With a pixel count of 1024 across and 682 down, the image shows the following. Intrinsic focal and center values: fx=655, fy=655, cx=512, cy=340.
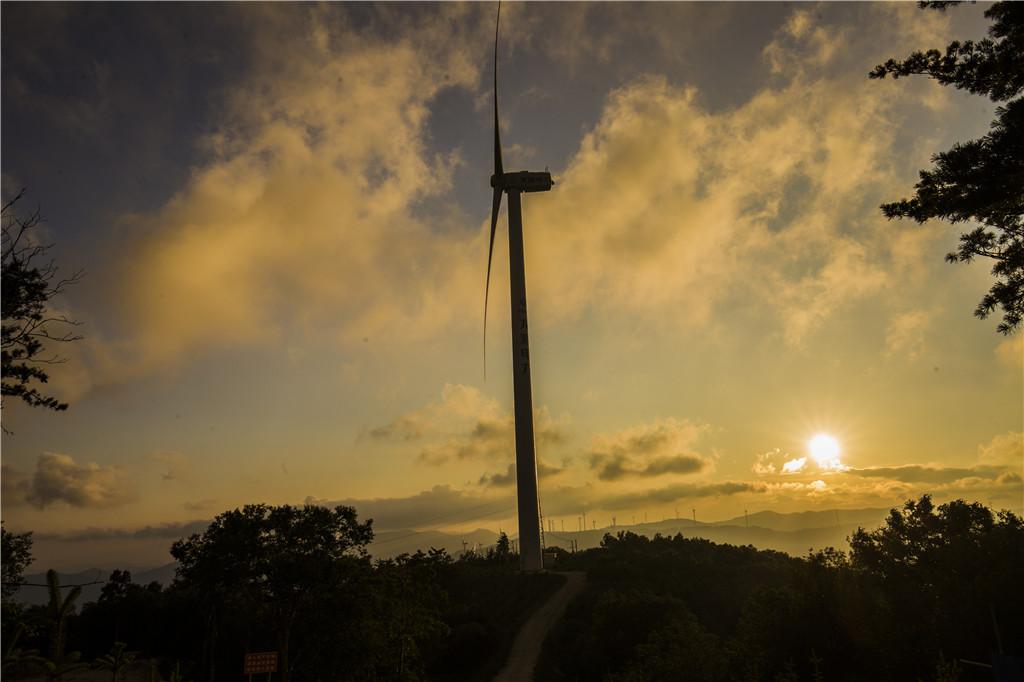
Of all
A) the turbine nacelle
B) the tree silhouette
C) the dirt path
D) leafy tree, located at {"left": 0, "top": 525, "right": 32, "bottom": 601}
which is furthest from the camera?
the turbine nacelle

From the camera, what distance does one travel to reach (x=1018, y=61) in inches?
835

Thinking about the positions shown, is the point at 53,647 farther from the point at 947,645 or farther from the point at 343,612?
the point at 947,645

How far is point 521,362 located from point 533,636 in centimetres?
3445

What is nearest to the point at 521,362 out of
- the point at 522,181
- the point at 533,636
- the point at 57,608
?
the point at 522,181

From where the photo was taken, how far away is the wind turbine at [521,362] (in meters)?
71.4

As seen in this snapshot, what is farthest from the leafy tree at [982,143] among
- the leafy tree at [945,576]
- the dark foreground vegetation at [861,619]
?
the leafy tree at [945,576]

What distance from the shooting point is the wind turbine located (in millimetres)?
71438

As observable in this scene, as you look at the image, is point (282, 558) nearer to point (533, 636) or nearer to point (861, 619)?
point (533, 636)

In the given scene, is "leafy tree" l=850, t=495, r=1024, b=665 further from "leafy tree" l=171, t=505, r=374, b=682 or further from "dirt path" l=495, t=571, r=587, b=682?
"leafy tree" l=171, t=505, r=374, b=682

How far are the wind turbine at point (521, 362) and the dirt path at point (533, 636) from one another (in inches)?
377

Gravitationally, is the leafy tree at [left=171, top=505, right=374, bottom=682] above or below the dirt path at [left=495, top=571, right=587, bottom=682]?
above

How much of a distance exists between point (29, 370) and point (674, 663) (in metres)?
38.2

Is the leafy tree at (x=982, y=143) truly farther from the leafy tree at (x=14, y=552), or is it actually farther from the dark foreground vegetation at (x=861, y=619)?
the leafy tree at (x=14, y=552)

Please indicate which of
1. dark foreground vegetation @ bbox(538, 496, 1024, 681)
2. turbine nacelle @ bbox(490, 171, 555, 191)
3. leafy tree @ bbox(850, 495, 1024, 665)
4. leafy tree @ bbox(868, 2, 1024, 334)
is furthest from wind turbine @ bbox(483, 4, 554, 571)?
leafy tree @ bbox(868, 2, 1024, 334)
